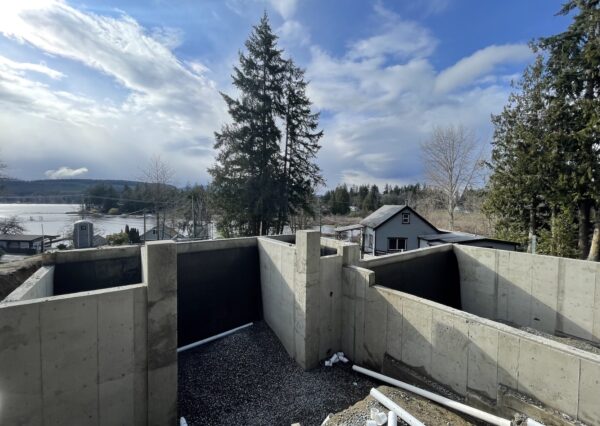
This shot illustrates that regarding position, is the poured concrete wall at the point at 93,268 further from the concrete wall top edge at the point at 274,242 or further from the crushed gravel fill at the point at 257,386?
the concrete wall top edge at the point at 274,242

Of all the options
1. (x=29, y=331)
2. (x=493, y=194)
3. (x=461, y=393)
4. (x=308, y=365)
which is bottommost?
(x=308, y=365)

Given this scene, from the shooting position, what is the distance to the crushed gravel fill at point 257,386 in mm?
4547

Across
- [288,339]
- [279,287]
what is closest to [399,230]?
[279,287]

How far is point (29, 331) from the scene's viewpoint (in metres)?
3.32

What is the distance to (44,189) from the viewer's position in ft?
115

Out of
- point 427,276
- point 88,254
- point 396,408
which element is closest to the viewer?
point 396,408

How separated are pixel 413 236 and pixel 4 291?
17104 mm

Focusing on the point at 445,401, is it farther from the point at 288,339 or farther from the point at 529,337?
the point at 288,339

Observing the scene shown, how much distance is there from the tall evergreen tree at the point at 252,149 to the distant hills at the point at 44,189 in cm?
1418

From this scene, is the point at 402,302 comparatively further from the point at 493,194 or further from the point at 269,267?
the point at 493,194

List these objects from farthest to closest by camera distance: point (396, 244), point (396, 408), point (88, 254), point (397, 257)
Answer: point (396, 244) → point (397, 257) → point (88, 254) → point (396, 408)

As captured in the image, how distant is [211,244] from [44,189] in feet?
134

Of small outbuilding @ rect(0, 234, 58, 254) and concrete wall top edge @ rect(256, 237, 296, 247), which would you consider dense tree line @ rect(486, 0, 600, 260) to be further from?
small outbuilding @ rect(0, 234, 58, 254)

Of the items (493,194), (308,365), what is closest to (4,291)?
(308,365)
